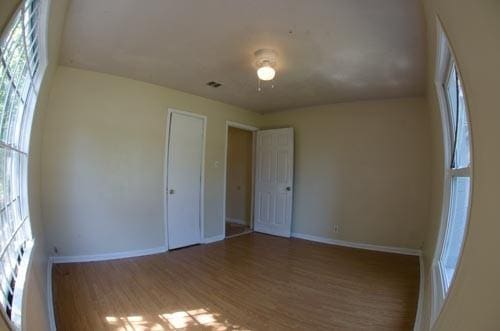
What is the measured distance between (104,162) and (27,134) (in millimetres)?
1219

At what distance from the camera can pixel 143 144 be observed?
3.50 m

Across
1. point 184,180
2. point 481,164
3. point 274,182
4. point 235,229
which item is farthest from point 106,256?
point 481,164

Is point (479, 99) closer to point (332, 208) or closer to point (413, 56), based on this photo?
point (413, 56)

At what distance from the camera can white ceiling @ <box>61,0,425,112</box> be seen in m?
1.79

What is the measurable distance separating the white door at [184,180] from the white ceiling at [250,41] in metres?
0.74

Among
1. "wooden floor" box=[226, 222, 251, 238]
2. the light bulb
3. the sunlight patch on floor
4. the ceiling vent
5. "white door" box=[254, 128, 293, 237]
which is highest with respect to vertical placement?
the ceiling vent

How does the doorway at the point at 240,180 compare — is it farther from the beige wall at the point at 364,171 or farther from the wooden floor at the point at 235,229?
the beige wall at the point at 364,171

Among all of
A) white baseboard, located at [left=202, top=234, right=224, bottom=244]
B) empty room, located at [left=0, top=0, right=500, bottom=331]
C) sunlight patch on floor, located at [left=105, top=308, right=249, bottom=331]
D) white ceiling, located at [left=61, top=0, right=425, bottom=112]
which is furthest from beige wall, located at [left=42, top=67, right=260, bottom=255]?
sunlight patch on floor, located at [left=105, top=308, right=249, bottom=331]

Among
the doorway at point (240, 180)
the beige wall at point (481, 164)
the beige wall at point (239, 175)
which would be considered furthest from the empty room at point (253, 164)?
the beige wall at point (239, 175)

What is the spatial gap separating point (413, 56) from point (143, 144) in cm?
341

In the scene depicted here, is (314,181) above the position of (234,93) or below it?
below

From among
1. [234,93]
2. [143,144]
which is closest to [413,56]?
[234,93]

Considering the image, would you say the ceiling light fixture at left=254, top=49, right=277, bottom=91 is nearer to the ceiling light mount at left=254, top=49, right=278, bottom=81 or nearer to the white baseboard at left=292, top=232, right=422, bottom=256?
the ceiling light mount at left=254, top=49, right=278, bottom=81

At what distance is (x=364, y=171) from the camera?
4094 mm
